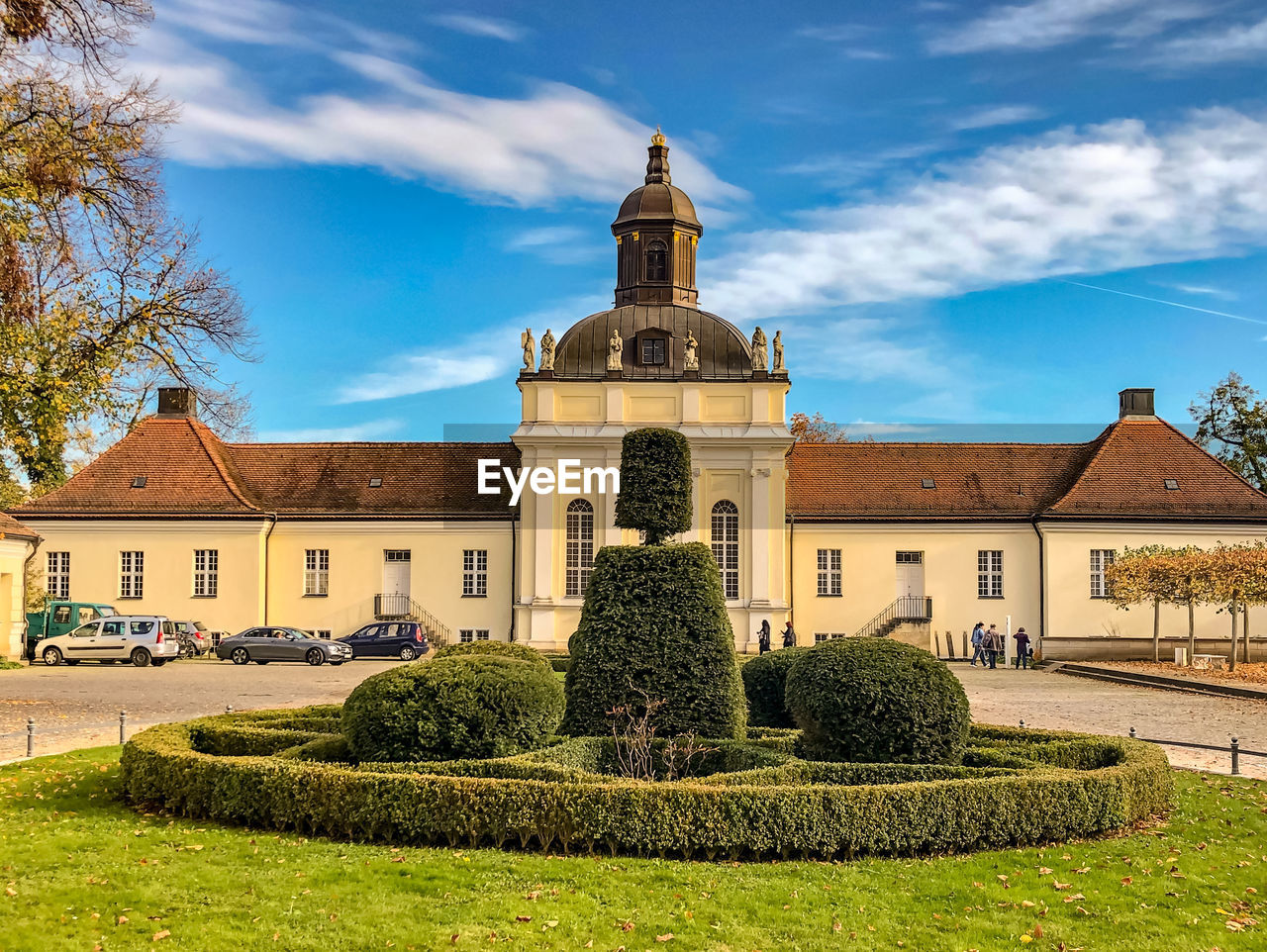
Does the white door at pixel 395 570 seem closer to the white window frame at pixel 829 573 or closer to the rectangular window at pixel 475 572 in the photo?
the rectangular window at pixel 475 572

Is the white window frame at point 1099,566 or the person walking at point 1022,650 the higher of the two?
the white window frame at point 1099,566

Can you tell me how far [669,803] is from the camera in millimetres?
9523

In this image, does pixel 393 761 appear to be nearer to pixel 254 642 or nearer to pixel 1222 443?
pixel 254 642

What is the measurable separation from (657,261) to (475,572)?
1313 centimetres

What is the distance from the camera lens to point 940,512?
40.2m

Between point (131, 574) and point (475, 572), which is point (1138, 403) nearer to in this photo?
point (475, 572)

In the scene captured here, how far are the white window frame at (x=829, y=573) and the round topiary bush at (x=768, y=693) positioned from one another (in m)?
24.8

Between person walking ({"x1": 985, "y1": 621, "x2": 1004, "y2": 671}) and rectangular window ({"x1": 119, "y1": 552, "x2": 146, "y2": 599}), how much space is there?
27.8m

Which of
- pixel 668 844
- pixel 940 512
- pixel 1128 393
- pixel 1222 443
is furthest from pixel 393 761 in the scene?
pixel 1222 443

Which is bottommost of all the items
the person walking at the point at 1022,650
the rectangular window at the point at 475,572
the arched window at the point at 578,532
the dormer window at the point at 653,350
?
the person walking at the point at 1022,650

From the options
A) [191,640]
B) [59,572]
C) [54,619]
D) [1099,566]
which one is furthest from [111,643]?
[1099,566]

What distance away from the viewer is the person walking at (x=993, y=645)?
120ft

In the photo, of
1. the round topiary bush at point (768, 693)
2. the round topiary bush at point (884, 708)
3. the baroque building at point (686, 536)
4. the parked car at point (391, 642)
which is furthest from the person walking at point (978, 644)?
the round topiary bush at point (884, 708)

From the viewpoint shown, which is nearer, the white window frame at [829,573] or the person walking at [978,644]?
the person walking at [978,644]
